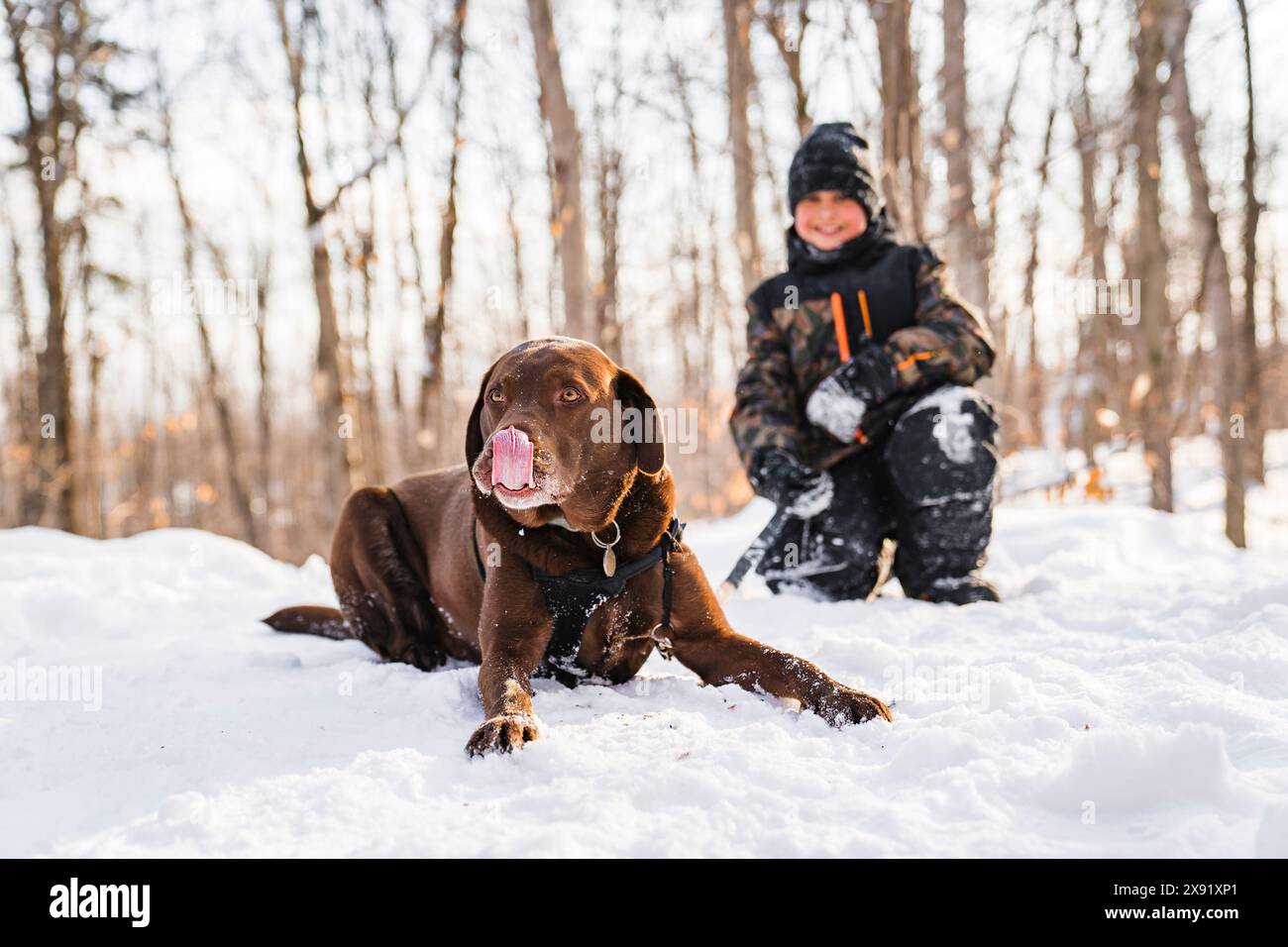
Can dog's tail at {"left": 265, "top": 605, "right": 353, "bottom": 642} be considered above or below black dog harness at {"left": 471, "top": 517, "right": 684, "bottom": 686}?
Result: below

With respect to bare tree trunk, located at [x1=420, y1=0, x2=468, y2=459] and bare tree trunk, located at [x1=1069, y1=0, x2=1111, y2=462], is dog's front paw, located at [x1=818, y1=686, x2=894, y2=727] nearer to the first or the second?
bare tree trunk, located at [x1=420, y1=0, x2=468, y2=459]

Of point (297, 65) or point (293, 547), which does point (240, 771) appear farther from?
point (293, 547)

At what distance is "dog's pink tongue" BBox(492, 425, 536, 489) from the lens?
1.97 meters

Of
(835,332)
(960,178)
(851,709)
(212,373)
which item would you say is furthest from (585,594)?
(212,373)

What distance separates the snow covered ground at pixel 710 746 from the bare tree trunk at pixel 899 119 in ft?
13.2

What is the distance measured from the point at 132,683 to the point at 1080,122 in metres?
16.5

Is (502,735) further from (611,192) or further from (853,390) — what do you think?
(611,192)

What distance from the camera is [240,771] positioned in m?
1.67

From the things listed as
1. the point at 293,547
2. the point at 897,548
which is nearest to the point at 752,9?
the point at 897,548

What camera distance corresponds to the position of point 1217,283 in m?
9.72

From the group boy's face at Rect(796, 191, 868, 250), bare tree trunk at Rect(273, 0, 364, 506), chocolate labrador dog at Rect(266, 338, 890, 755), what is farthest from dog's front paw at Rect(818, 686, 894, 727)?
bare tree trunk at Rect(273, 0, 364, 506)

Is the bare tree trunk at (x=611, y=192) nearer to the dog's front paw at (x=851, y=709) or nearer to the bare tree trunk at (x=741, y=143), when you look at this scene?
the bare tree trunk at (x=741, y=143)

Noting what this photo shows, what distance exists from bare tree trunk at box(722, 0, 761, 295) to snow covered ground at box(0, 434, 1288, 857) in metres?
5.58

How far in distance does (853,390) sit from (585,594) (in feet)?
6.12
